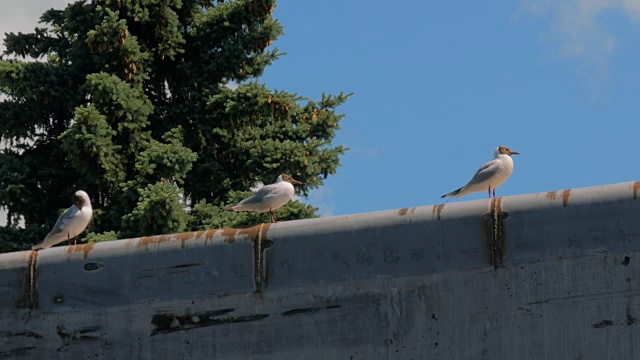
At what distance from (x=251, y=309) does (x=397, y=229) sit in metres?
1.14

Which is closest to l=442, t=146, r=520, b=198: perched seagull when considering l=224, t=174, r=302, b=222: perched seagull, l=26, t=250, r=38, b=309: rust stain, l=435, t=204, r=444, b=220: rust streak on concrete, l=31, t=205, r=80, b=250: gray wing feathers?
l=224, t=174, r=302, b=222: perched seagull

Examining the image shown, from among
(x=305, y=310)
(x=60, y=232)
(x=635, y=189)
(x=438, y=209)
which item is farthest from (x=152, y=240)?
(x=635, y=189)

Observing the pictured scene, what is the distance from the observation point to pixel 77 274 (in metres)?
8.63

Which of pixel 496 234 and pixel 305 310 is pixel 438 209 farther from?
pixel 305 310

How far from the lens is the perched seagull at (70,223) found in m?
10.7

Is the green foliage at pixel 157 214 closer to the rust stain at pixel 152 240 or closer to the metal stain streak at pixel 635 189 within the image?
the rust stain at pixel 152 240

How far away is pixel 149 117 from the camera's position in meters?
22.3

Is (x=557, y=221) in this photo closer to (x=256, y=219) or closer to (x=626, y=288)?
(x=626, y=288)

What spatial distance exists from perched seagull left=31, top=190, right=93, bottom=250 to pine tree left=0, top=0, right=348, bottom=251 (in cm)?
891

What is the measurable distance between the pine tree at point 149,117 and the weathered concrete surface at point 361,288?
37.4ft

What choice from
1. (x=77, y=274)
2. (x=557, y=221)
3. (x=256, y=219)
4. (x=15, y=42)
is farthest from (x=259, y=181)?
(x=557, y=221)

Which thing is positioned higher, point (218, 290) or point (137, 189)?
point (137, 189)

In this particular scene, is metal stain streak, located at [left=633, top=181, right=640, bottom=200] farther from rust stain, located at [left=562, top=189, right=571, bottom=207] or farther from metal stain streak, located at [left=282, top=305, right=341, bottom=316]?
metal stain streak, located at [left=282, top=305, right=341, bottom=316]

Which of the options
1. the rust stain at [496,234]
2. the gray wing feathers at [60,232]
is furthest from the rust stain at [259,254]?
the gray wing feathers at [60,232]
